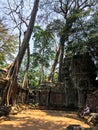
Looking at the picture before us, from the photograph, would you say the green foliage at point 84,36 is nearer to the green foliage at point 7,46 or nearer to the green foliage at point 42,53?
the green foliage at point 7,46

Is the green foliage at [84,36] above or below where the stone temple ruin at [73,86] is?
above

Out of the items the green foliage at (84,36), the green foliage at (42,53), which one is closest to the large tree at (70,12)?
the green foliage at (84,36)

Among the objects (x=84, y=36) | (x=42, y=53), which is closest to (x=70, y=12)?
(x=84, y=36)

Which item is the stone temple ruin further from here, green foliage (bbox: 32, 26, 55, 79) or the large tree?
green foliage (bbox: 32, 26, 55, 79)

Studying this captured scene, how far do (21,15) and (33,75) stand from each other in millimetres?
15463

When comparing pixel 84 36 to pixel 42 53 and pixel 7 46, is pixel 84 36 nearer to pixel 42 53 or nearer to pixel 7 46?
pixel 7 46

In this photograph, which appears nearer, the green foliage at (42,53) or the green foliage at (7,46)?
the green foliage at (7,46)

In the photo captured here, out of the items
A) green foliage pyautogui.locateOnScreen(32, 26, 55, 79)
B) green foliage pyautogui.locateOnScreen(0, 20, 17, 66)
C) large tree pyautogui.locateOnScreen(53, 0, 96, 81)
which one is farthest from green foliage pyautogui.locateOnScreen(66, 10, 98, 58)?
green foliage pyautogui.locateOnScreen(32, 26, 55, 79)

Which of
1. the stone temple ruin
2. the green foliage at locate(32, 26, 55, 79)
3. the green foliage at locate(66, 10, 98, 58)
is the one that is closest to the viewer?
the green foliage at locate(66, 10, 98, 58)

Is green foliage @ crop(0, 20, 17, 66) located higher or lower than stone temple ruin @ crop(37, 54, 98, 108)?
higher

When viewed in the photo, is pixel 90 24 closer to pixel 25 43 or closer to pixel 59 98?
pixel 25 43

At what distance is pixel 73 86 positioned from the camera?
827 inches

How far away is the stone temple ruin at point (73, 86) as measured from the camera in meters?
19.4

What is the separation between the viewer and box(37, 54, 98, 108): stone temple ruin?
19406 mm
